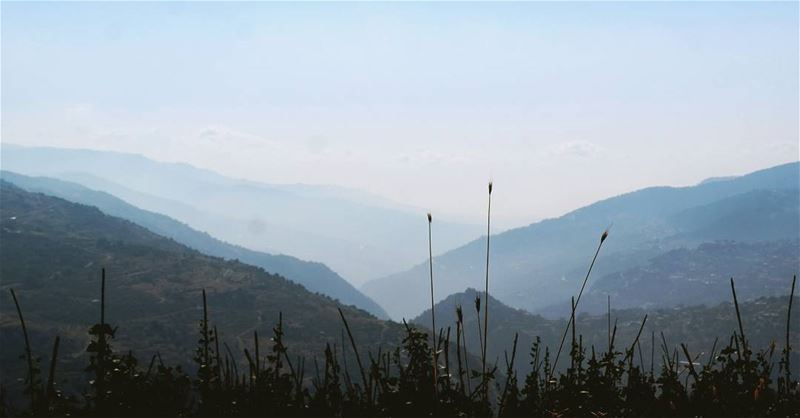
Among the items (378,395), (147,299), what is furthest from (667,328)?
(378,395)

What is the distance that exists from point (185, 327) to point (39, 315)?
2607cm

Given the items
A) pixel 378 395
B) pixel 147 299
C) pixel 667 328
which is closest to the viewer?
pixel 378 395

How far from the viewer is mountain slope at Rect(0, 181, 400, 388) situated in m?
109

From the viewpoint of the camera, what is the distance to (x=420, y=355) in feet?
14.0

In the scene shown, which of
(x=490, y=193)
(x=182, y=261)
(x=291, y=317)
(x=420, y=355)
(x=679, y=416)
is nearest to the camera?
(x=490, y=193)

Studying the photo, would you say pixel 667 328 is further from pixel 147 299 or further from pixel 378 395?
pixel 378 395

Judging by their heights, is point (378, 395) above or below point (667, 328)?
above

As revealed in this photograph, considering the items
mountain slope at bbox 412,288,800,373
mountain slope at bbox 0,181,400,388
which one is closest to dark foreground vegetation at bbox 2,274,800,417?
mountain slope at bbox 0,181,400,388

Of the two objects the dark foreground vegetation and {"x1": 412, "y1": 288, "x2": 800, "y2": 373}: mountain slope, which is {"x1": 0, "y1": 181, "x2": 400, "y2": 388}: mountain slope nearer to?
{"x1": 412, "y1": 288, "x2": 800, "y2": 373}: mountain slope

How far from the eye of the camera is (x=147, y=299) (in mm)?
133625

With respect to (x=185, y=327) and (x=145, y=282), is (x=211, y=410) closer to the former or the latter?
(x=185, y=327)

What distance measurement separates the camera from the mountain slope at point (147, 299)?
108812 millimetres

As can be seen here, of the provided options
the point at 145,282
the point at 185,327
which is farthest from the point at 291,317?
the point at 145,282

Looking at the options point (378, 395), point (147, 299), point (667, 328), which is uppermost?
point (378, 395)
